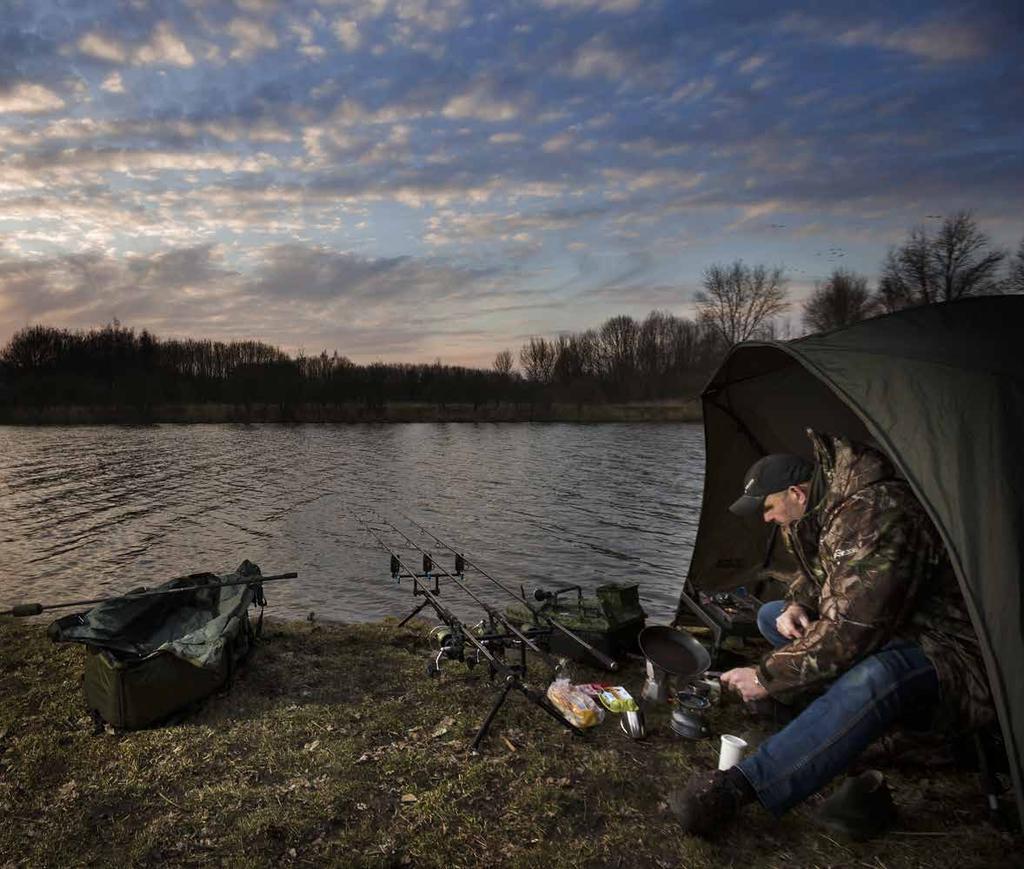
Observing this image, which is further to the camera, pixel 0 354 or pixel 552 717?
pixel 0 354

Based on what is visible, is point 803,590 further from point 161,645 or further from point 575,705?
point 161,645

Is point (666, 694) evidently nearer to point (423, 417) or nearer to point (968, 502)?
point (968, 502)

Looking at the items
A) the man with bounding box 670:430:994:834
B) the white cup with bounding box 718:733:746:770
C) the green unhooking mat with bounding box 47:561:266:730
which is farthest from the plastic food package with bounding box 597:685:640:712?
the green unhooking mat with bounding box 47:561:266:730

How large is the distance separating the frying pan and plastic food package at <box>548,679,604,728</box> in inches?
18.8

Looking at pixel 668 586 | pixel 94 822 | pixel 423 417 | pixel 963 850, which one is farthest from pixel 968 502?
pixel 423 417

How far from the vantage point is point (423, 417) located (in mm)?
53688

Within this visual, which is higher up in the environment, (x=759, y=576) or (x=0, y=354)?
(x=0, y=354)

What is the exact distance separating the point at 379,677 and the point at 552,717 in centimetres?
142

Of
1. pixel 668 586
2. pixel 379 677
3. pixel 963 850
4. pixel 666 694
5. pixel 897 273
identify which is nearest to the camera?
pixel 963 850

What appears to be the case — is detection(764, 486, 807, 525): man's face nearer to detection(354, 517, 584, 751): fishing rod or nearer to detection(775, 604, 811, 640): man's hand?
detection(775, 604, 811, 640): man's hand

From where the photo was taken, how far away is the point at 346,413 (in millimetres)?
53188

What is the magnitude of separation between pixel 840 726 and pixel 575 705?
5.19 ft

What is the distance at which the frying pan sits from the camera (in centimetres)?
404

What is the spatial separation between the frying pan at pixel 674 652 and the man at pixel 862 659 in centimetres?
91
